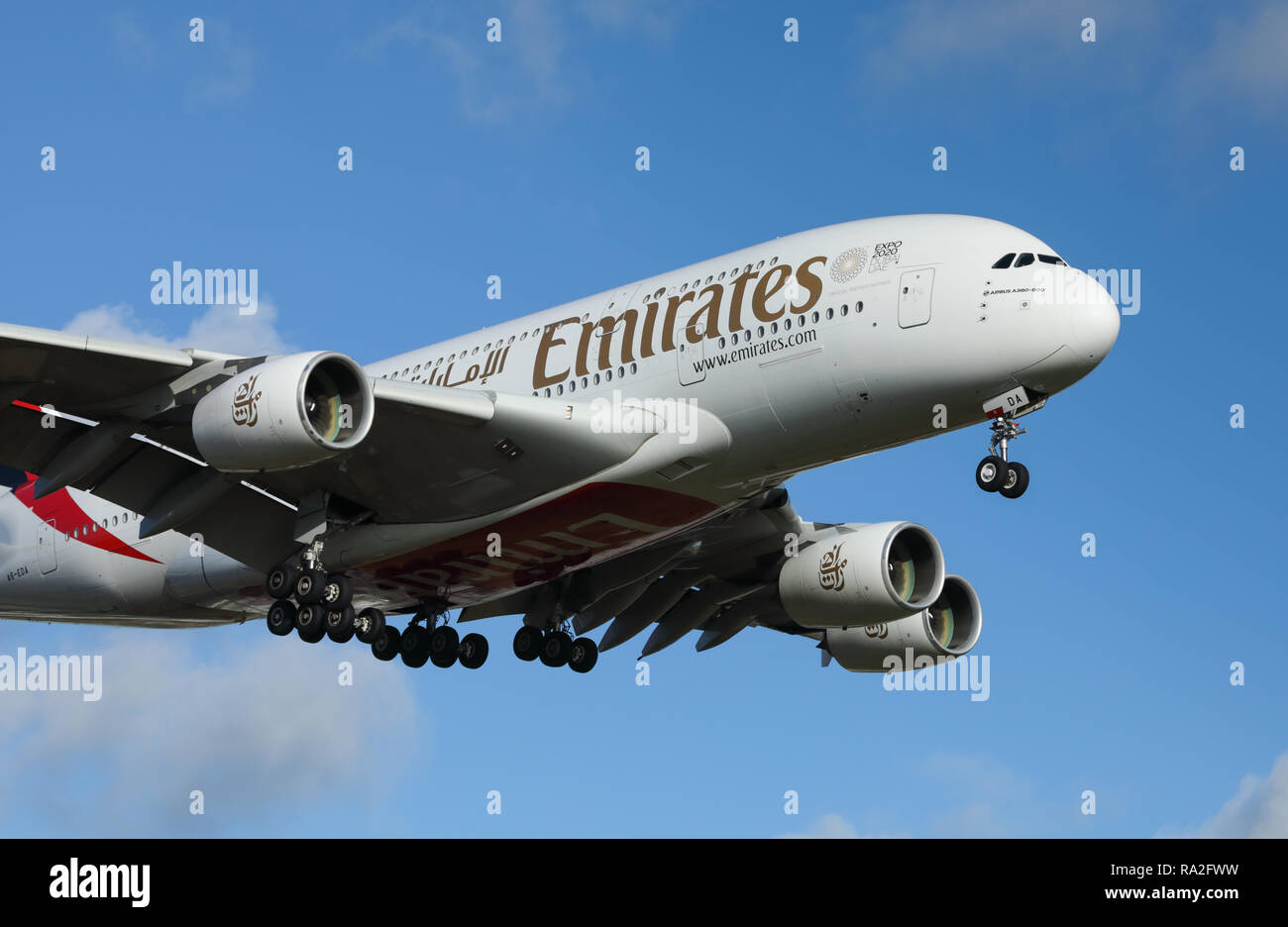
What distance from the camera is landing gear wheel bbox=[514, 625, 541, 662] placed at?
30.2 m

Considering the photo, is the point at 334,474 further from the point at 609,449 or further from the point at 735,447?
the point at 735,447

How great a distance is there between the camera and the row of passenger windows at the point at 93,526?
1179 inches

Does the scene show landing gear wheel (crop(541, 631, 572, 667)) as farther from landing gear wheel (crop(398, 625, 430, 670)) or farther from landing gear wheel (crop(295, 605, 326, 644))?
landing gear wheel (crop(295, 605, 326, 644))

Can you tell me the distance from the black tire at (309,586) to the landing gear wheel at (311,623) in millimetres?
119

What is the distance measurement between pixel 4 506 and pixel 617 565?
12460 millimetres

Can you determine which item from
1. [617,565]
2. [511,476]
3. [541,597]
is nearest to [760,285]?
[511,476]

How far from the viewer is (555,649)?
30.2 metres

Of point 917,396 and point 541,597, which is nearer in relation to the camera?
point 917,396

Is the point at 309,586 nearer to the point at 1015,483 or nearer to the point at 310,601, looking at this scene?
the point at 310,601

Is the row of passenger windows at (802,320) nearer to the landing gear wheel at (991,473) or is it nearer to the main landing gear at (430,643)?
the landing gear wheel at (991,473)

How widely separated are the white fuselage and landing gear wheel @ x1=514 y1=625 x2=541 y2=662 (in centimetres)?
233

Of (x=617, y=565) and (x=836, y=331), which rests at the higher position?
(x=836, y=331)

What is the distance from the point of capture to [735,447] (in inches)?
927

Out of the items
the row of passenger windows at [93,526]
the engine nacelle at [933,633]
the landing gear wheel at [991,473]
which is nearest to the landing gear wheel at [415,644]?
the row of passenger windows at [93,526]
